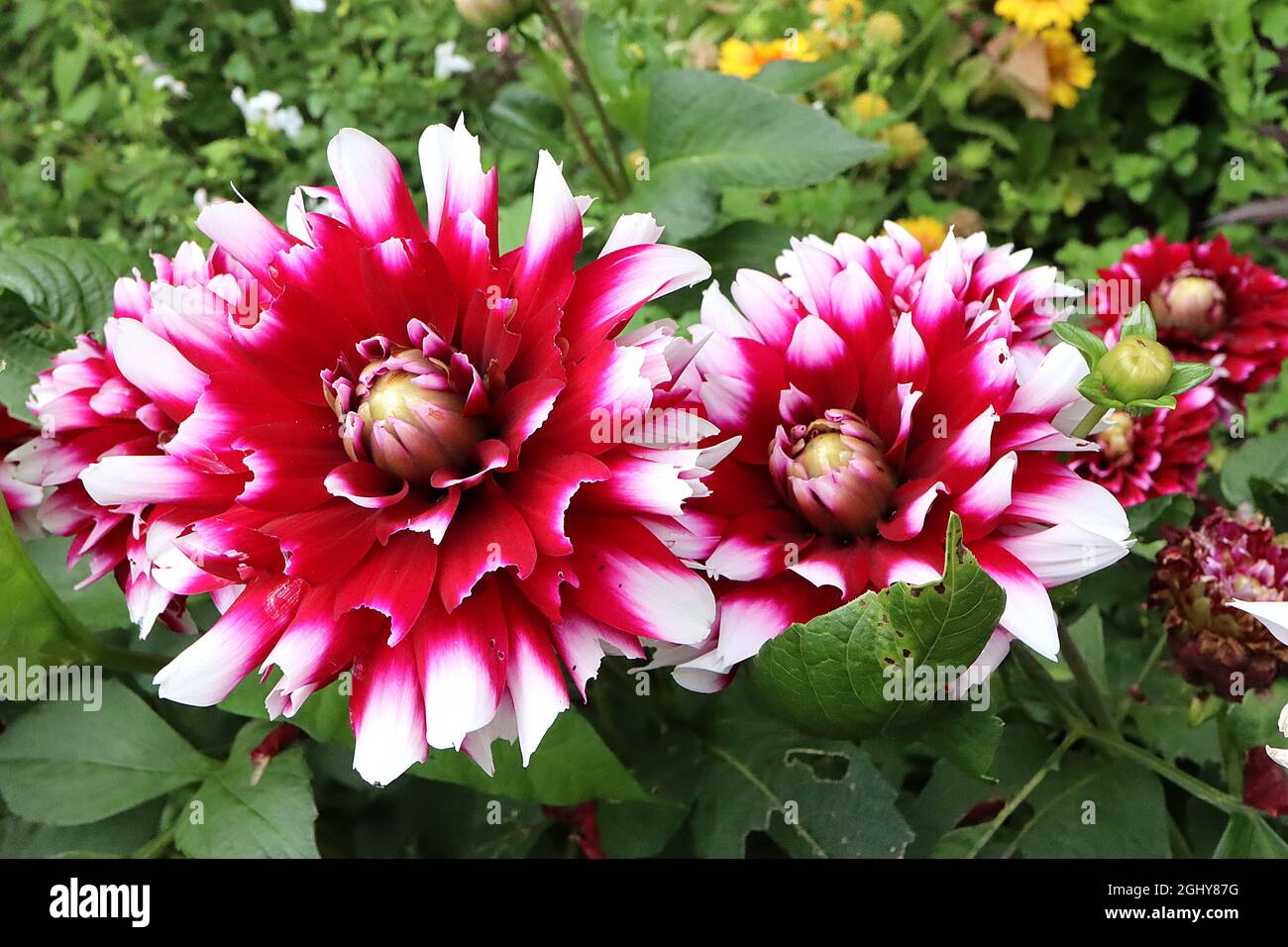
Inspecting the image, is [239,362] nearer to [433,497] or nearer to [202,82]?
[433,497]

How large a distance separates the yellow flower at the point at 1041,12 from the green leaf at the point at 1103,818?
1.29 m

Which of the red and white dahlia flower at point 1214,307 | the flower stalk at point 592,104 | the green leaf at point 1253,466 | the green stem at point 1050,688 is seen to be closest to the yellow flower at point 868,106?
the flower stalk at point 592,104

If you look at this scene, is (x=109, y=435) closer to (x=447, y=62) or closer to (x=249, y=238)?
(x=249, y=238)

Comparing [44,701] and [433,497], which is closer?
[433,497]

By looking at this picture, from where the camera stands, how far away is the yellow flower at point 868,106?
1.51 m

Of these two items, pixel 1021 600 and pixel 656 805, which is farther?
pixel 656 805

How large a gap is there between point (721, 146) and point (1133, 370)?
1.98 feet

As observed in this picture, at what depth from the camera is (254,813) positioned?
2.18ft

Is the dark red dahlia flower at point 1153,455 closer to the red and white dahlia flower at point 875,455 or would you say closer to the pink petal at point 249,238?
the red and white dahlia flower at point 875,455

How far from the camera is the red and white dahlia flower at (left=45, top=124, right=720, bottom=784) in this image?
0.43m

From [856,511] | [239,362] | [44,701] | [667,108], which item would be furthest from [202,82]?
[856,511]

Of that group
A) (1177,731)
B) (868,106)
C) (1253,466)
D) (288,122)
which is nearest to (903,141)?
(868,106)
